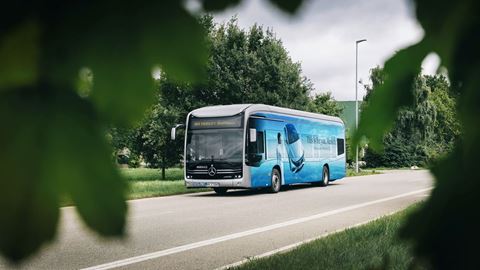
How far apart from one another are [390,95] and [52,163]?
21.6 inches

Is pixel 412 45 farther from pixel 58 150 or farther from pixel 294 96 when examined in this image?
pixel 294 96

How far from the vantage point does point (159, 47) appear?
1.68ft

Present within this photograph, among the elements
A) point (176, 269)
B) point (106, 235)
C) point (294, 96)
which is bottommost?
point (176, 269)

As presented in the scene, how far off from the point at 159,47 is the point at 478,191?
1.09 ft

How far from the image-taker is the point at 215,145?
52.7ft

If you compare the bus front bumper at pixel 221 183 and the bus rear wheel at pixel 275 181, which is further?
the bus rear wheel at pixel 275 181

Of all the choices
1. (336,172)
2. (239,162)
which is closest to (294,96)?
(336,172)

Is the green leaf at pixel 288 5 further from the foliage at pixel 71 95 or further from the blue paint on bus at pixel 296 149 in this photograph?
the blue paint on bus at pixel 296 149

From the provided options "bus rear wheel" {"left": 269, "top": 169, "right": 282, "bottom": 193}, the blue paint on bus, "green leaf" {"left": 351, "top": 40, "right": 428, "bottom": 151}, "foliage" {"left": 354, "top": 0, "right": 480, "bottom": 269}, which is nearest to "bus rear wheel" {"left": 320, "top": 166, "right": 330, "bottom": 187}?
the blue paint on bus

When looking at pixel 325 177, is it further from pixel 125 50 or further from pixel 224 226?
pixel 125 50

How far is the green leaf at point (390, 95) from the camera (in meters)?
0.85

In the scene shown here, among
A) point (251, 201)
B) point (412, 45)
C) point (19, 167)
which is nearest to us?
point (19, 167)

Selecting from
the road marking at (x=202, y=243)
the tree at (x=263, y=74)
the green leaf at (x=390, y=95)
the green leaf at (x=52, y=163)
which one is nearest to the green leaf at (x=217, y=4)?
the green leaf at (x=52, y=163)

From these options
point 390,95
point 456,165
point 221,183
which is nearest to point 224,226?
point 221,183
